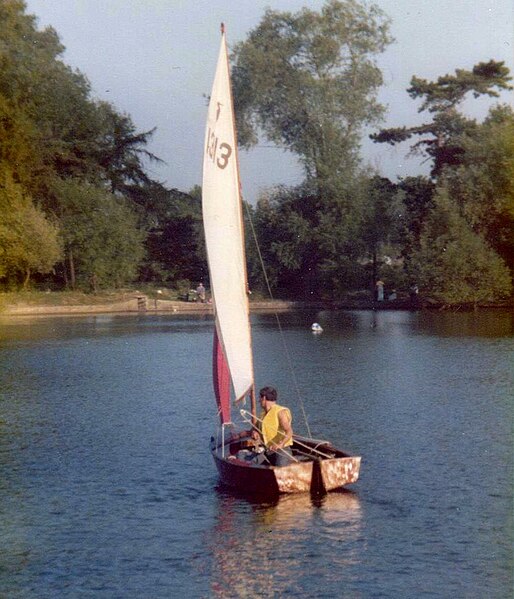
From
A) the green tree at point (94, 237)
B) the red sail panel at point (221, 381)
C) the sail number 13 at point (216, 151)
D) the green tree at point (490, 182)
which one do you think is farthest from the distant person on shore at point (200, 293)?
the sail number 13 at point (216, 151)

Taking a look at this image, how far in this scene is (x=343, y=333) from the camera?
59.4 m

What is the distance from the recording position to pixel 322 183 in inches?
3184

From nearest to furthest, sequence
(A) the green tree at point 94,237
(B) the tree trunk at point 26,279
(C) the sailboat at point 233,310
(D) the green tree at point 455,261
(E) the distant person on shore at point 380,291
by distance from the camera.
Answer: (C) the sailboat at point 233,310 → (B) the tree trunk at point 26,279 → (D) the green tree at point 455,261 → (A) the green tree at point 94,237 → (E) the distant person on shore at point 380,291

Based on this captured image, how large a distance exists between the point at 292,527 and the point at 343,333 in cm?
4121

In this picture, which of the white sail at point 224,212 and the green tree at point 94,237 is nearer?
the white sail at point 224,212

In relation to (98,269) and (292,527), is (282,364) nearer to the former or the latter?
(292,527)

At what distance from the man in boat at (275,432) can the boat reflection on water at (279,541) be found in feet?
2.30

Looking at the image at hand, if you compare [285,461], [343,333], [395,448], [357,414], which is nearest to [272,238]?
[343,333]

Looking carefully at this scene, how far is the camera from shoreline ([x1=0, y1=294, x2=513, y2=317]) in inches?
2953

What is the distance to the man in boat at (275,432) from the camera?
19484mm

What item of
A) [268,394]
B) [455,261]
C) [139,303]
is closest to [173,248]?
[139,303]

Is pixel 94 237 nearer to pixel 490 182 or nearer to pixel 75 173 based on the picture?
pixel 75 173

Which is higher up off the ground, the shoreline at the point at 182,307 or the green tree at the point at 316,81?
the green tree at the point at 316,81

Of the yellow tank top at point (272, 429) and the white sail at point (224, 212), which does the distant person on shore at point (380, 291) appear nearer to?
the white sail at point (224, 212)
